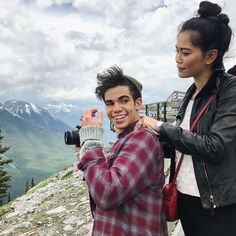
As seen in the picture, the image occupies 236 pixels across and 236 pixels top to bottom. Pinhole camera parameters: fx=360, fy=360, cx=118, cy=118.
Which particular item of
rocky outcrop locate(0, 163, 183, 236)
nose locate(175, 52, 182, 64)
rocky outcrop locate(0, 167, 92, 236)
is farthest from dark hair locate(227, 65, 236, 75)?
rocky outcrop locate(0, 167, 92, 236)

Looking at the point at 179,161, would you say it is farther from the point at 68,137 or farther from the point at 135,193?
the point at 68,137

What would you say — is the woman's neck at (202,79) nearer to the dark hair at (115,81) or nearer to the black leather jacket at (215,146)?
the black leather jacket at (215,146)

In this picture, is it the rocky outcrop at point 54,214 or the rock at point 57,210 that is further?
the rock at point 57,210

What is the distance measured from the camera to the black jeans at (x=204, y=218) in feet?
8.39

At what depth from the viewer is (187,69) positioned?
2.82m

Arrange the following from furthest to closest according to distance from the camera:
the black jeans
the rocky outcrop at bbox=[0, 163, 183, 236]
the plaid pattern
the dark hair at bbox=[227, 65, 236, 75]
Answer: the rocky outcrop at bbox=[0, 163, 183, 236] < the dark hair at bbox=[227, 65, 236, 75] < the black jeans < the plaid pattern

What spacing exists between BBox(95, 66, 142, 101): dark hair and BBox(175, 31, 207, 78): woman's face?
38 cm

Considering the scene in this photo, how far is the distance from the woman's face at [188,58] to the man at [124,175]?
495 mm

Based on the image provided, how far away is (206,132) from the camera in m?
2.55

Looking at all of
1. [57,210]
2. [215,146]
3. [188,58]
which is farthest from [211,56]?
[57,210]

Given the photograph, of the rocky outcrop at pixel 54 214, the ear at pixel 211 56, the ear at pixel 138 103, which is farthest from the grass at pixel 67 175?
the ear at pixel 211 56

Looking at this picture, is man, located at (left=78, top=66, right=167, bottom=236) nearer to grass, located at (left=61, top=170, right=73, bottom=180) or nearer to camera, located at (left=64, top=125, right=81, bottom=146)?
camera, located at (left=64, top=125, right=81, bottom=146)

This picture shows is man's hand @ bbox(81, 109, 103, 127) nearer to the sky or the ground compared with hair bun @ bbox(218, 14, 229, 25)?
nearer to the ground

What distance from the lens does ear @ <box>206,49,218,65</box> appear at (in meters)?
2.76
